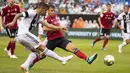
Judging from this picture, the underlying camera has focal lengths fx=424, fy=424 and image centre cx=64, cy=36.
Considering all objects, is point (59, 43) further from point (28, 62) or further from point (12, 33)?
point (12, 33)

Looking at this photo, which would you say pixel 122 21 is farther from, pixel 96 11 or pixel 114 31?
pixel 96 11

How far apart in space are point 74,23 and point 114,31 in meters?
4.17

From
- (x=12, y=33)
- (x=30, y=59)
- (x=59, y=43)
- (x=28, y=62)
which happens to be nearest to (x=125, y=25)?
(x=12, y=33)

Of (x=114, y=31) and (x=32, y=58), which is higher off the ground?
(x=32, y=58)

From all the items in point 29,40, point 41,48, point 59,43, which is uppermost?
point 29,40

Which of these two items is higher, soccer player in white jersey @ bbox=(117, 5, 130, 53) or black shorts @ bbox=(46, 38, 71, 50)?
black shorts @ bbox=(46, 38, 71, 50)

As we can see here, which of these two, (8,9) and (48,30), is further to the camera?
(8,9)

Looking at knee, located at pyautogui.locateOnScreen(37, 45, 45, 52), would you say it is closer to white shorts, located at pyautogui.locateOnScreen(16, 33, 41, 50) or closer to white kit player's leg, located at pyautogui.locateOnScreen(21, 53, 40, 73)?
white shorts, located at pyautogui.locateOnScreen(16, 33, 41, 50)

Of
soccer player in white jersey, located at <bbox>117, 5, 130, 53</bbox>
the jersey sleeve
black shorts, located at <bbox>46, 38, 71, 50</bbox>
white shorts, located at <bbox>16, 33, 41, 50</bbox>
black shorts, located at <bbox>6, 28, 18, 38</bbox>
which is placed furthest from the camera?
soccer player in white jersey, located at <bbox>117, 5, 130, 53</bbox>

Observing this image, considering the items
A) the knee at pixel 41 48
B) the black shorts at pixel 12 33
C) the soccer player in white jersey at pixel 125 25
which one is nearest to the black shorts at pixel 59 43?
the knee at pixel 41 48

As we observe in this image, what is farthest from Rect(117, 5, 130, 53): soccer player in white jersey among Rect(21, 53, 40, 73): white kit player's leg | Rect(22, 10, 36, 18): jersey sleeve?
Rect(22, 10, 36, 18): jersey sleeve

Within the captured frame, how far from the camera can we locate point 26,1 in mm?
42000

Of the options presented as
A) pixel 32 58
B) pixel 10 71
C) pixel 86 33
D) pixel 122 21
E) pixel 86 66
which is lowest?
pixel 86 33

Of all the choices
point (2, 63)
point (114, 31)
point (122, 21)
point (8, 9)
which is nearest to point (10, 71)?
point (2, 63)
